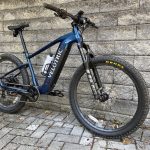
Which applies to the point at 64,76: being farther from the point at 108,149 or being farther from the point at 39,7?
the point at 108,149

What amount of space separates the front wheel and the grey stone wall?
29 centimetres

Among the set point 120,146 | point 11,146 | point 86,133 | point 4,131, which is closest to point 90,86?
point 86,133

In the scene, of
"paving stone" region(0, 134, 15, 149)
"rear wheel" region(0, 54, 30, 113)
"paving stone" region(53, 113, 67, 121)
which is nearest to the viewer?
"paving stone" region(0, 134, 15, 149)

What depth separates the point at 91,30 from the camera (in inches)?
134

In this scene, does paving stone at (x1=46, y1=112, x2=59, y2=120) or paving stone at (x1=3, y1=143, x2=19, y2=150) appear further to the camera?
paving stone at (x1=46, y1=112, x2=59, y2=120)

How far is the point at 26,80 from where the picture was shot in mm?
3645

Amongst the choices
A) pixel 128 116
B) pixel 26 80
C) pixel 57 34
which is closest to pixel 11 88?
pixel 26 80

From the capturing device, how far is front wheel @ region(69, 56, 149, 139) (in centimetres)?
277

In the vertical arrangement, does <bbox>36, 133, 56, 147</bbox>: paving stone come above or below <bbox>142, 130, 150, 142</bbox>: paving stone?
above

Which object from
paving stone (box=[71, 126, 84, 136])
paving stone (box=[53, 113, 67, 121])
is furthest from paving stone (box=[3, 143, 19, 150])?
paving stone (box=[53, 113, 67, 121])

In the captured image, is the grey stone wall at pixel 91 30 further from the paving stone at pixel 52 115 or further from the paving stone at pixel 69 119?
the paving stone at pixel 69 119

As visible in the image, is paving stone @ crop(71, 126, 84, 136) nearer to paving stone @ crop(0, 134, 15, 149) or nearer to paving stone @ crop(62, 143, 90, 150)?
paving stone @ crop(62, 143, 90, 150)

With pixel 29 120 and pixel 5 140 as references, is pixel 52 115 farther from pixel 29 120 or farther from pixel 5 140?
pixel 5 140

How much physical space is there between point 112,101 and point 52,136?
3.36ft
